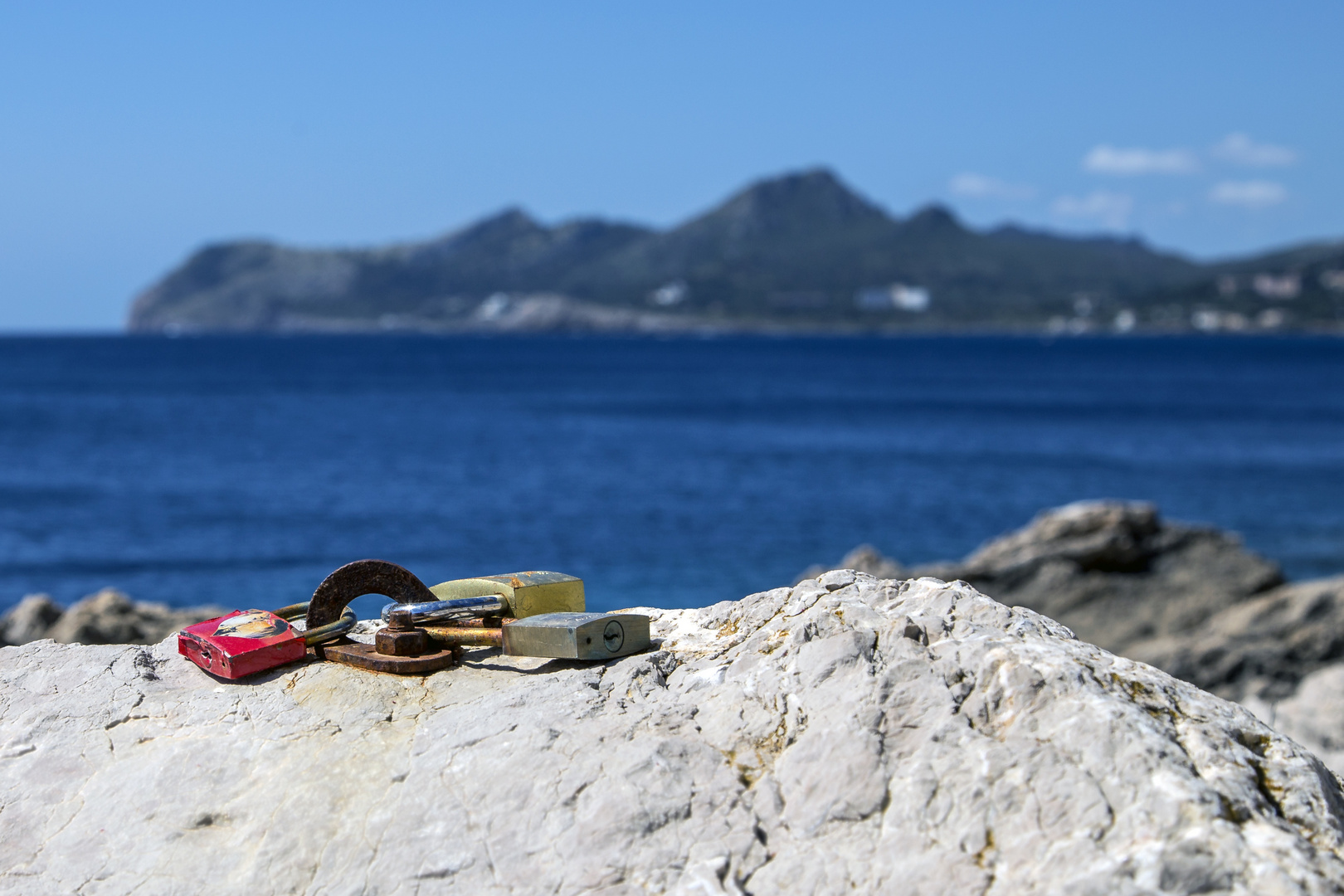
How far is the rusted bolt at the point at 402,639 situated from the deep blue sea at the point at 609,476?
1774 centimetres

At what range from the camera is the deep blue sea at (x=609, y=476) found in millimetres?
27984

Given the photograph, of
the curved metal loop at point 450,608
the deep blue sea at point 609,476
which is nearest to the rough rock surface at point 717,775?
the curved metal loop at point 450,608

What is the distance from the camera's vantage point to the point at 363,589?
148 inches

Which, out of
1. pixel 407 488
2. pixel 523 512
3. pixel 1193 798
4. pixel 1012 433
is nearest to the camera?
pixel 1193 798

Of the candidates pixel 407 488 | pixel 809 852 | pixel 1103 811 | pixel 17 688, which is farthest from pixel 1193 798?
pixel 407 488

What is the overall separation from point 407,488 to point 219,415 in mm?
35919

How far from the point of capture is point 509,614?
12.4ft

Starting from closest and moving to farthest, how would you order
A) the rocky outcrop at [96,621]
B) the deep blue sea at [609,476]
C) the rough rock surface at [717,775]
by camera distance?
the rough rock surface at [717,775]
the rocky outcrop at [96,621]
the deep blue sea at [609,476]

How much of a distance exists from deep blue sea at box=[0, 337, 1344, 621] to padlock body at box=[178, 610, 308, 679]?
17585 mm

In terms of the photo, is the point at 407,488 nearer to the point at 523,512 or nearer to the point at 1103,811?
the point at 523,512

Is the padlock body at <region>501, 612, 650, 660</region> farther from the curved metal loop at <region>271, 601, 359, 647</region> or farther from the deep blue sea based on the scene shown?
the deep blue sea

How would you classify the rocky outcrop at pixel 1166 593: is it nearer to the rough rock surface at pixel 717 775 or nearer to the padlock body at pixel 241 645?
the rough rock surface at pixel 717 775

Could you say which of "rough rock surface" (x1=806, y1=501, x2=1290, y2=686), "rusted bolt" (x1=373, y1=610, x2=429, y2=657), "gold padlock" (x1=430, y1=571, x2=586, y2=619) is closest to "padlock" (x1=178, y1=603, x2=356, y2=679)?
"rusted bolt" (x1=373, y1=610, x2=429, y2=657)

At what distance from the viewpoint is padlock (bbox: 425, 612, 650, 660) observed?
341 cm
